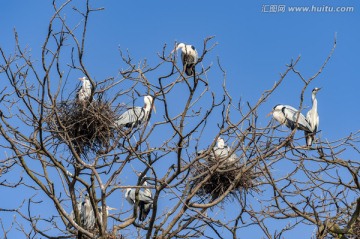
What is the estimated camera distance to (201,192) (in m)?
8.97

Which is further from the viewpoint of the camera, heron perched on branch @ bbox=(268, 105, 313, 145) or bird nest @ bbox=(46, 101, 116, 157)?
heron perched on branch @ bbox=(268, 105, 313, 145)

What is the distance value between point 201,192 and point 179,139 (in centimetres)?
232

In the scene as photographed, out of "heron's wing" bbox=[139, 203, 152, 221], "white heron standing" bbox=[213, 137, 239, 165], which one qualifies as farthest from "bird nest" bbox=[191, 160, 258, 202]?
"heron's wing" bbox=[139, 203, 152, 221]

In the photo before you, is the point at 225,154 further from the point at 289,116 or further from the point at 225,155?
the point at 289,116

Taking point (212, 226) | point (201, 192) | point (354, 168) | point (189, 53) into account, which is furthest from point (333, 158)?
point (189, 53)

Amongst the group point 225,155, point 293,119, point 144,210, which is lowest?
point 144,210

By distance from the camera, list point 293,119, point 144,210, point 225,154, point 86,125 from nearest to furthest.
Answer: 1. point 225,154
2. point 86,125
3. point 144,210
4. point 293,119

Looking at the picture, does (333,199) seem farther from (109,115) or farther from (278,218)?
(109,115)

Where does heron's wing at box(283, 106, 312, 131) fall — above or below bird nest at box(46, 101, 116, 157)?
above

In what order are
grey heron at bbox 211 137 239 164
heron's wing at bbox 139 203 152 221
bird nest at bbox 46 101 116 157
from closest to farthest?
grey heron at bbox 211 137 239 164, bird nest at bbox 46 101 116 157, heron's wing at bbox 139 203 152 221

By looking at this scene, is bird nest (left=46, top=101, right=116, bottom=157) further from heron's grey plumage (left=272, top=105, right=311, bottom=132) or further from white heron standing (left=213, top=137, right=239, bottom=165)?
heron's grey plumage (left=272, top=105, right=311, bottom=132)

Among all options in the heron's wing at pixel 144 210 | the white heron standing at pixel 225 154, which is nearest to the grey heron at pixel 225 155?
the white heron standing at pixel 225 154

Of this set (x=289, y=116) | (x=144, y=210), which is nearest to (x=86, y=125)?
(x=144, y=210)

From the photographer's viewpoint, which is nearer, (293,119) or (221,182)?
(221,182)
